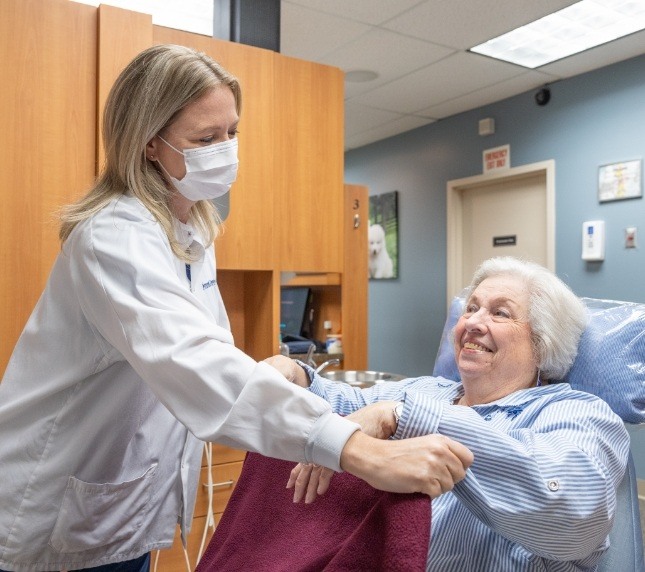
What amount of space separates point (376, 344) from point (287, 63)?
141 inches

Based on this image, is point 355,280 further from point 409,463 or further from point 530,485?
point 409,463

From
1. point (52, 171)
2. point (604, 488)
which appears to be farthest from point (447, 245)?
point (604, 488)

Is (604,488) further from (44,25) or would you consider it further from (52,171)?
(44,25)

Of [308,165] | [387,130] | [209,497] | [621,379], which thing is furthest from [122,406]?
[387,130]

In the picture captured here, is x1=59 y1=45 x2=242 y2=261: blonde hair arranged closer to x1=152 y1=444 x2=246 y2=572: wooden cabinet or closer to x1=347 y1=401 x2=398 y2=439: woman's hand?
x1=347 y1=401 x2=398 y2=439: woman's hand

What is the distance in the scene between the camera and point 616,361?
1.38 meters

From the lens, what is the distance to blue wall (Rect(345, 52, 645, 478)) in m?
3.67

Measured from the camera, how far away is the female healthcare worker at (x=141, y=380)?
844 millimetres

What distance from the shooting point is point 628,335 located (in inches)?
54.8

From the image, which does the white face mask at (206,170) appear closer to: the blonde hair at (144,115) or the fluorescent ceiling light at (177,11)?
the blonde hair at (144,115)

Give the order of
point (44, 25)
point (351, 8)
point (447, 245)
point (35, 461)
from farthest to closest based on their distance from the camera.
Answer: point (447, 245) → point (351, 8) → point (44, 25) → point (35, 461)

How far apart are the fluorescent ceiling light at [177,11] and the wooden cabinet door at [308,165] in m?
0.63

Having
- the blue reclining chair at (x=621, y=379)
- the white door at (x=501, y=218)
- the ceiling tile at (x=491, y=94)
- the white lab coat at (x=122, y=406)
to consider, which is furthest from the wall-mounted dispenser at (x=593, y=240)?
the white lab coat at (x=122, y=406)

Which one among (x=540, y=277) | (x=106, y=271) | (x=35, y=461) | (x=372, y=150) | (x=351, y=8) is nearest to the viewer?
(x=106, y=271)
